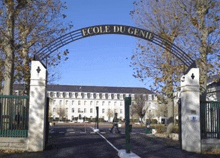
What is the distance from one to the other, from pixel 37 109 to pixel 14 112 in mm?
1173

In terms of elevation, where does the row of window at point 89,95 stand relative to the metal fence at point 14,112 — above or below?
above

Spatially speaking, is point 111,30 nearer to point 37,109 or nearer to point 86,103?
point 37,109

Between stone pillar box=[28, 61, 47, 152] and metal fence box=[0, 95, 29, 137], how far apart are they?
424mm

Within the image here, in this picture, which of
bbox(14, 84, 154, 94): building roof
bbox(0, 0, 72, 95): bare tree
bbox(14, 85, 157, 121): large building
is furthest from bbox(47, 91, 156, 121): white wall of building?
bbox(0, 0, 72, 95): bare tree

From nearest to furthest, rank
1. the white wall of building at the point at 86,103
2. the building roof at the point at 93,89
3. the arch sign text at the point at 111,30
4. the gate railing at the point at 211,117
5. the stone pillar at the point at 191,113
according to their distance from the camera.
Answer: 1. the stone pillar at the point at 191,113
2. the gate railing at the point at 211,117
3. the arch sign text at the point at 111,30
4. the white wall of building at the point at 86,103
5. the building roof at the point at 93,89

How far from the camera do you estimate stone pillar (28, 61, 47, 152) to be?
14727 millimetres

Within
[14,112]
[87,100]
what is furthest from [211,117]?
[87,100]

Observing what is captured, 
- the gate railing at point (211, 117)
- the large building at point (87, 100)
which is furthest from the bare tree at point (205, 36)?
the large building at point (87, 100)

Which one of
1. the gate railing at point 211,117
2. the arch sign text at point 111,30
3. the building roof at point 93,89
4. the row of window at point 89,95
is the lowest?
the gate railing at point 211,117

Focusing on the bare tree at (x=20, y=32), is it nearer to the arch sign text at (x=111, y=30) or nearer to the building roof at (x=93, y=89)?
the arch sign text at (x=111, y=30)

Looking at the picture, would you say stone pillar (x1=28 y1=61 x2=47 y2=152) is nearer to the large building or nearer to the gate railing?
the gate railing

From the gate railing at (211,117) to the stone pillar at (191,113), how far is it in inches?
20.9

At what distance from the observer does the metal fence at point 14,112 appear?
1505 centimetres

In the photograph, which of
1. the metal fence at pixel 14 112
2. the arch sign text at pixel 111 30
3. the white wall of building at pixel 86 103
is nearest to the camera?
the metal fence at pixel 14 112
